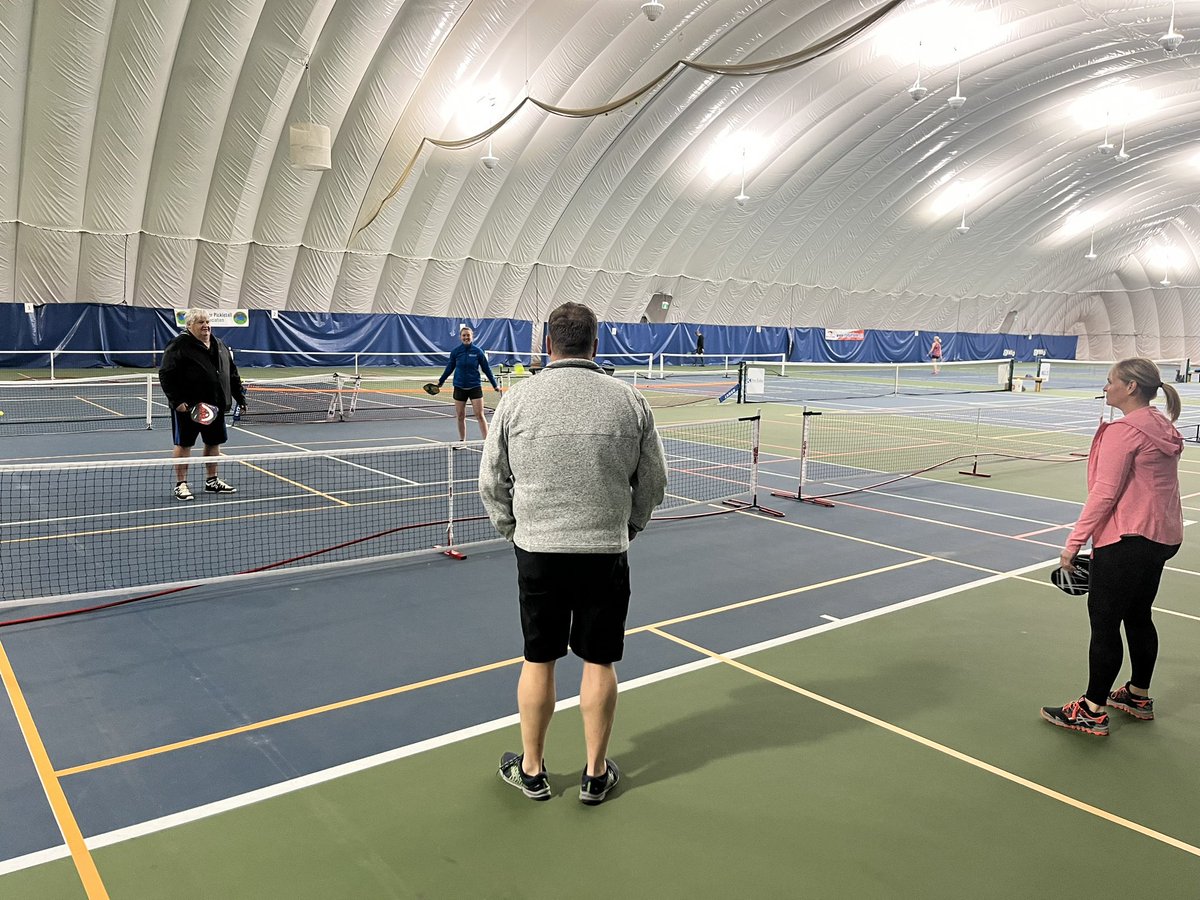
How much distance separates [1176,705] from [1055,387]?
33299 mm

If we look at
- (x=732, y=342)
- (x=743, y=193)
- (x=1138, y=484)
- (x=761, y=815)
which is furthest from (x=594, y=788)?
(x=732, y=342)

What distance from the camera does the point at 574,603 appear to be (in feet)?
12.3

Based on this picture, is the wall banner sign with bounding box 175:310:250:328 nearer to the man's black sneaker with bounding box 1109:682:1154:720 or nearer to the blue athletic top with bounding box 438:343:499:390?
the blue athletic top with bounding box 438:343:499:390

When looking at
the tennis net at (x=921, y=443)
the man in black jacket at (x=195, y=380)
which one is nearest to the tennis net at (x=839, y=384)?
the tennis net at (x=921, y=443)

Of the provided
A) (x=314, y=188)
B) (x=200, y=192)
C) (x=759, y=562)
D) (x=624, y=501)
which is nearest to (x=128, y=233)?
(x=200, y=192)

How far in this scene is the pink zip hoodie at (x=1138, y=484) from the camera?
440cm

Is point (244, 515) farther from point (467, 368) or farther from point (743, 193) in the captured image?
point (743, 193)

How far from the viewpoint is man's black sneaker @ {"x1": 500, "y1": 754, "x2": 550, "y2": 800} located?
3.92 m

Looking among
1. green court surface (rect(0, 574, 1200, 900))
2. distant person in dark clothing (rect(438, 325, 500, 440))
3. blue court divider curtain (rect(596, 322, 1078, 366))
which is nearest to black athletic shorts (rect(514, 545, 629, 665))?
green court surface (rect(0, 574, 1200, 900))

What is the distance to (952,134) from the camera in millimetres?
37250

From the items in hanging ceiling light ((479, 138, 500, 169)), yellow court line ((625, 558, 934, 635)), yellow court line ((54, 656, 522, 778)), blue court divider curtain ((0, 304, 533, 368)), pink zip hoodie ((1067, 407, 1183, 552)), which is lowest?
yellow court line ((54, 656, 522, 778))

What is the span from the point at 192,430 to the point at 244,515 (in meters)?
1.04

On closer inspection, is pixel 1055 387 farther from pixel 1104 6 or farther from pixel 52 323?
pixel 52 323

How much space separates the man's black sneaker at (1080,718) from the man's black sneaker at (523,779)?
8.60 feet
